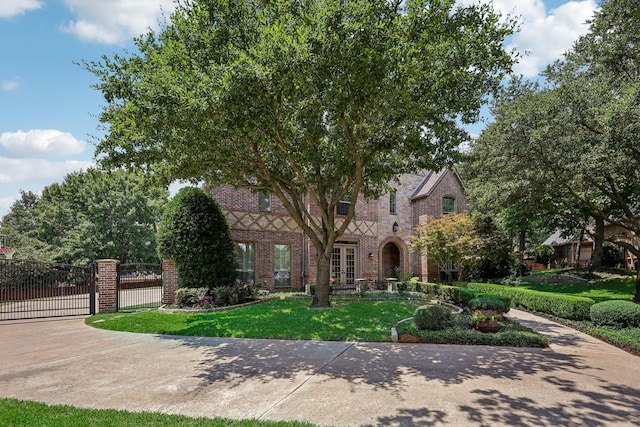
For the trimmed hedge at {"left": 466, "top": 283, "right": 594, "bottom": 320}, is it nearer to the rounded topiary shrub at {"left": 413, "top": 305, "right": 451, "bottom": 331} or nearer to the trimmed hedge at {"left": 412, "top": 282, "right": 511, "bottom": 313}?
the trimmed hedge at {"left": 412, "top": 282, "right": 511, "bottom": 313}

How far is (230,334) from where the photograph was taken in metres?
8.88

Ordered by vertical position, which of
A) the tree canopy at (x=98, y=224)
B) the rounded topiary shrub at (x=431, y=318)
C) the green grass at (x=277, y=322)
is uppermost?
the tree canopy at (x=98, y=224)

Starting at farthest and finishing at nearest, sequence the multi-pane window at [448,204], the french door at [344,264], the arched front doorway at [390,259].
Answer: the arched front doorway at [390,259] < the multi-pane window at [448,204] < the french door at [344,264]

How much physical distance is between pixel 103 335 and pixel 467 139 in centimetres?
1137

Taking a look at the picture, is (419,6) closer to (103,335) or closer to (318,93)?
(318,93)

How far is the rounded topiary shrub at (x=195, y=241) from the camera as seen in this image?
13.5m

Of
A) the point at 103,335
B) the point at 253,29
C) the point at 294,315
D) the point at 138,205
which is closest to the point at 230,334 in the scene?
the point at 294,315

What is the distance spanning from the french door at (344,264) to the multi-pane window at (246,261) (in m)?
4.72

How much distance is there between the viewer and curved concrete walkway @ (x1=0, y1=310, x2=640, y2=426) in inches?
174

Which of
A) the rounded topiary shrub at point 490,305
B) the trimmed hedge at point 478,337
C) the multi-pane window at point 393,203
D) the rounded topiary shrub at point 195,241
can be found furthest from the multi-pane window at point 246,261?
the rounded topiary shrub at point 490,305

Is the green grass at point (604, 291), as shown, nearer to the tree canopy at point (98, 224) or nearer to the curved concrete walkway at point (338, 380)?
the curved concrete walkway at point (338, 380)

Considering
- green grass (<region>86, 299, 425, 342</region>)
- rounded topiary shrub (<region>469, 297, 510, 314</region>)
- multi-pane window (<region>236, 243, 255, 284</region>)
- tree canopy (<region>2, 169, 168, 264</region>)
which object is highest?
tree canopy (<region>2, 169, 168, 264</region>)

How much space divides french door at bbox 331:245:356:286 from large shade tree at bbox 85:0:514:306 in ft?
30.0

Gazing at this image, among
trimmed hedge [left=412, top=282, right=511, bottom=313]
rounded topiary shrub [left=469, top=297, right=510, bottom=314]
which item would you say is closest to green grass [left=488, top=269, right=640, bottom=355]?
trimmed hedge [left=412, top=282, right=511, bottom=313]
